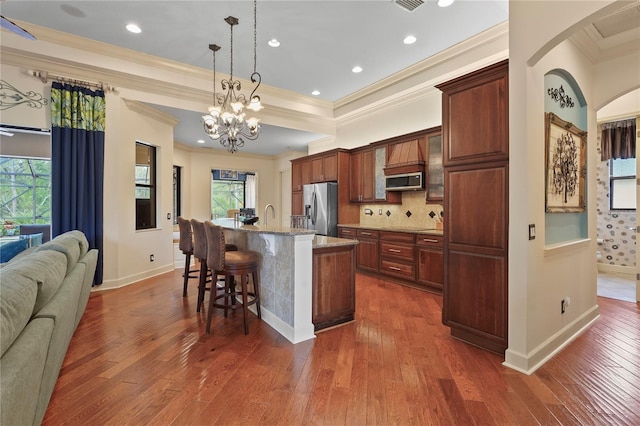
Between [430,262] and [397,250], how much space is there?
0.60m

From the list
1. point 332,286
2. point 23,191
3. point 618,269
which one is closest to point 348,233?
point 332,286

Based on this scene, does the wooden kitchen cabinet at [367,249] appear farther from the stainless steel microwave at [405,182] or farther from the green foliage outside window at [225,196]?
the green foliage outside window at [225,196]

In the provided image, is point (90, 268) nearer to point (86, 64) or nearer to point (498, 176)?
point (86, 64)

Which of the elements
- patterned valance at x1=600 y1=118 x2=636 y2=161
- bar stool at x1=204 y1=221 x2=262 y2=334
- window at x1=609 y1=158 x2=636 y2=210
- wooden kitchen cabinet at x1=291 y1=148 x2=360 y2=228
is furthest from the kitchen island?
window at x1=609 y1=158 x2=636 y2=210

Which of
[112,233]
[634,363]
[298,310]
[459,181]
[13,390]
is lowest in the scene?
[634,363]

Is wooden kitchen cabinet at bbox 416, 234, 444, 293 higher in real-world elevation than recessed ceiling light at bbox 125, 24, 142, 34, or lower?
lower

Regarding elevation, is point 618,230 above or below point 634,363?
above

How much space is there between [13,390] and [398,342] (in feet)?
8.09

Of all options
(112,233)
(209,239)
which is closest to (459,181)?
(209,239)

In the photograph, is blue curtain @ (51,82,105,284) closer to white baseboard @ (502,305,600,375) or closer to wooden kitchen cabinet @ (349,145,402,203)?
wooden kitchen cabinet @ (349,145,402,203)

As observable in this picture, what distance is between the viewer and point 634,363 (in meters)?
2.32

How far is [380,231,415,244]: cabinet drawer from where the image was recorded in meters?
4.46

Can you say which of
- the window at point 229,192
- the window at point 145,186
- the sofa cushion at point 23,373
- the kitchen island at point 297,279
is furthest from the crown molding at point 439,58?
the sofa cushion at point 23,373

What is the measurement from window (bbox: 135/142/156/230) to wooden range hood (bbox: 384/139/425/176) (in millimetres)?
4171
